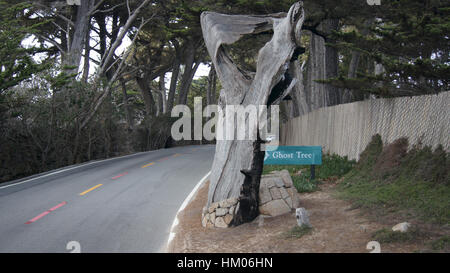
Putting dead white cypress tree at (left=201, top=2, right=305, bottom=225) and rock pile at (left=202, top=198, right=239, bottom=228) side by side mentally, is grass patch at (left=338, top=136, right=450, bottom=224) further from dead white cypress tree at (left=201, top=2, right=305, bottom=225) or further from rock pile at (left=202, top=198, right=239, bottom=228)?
rock pile at (left=202, top=198, right=239, bottom=228)

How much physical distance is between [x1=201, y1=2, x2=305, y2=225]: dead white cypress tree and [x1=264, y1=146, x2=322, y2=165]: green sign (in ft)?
8.68

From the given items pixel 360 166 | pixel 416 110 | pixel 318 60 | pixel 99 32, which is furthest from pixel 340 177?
pixel 99 32

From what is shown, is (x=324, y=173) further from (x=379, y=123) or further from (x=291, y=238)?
(x=291, y=238)

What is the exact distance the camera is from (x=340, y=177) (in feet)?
43.1

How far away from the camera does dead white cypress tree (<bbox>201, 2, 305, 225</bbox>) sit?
9117 mm

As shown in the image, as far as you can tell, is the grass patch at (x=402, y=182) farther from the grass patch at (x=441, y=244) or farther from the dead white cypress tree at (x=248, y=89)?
the dead white cypress tree at (x=248, y=89)

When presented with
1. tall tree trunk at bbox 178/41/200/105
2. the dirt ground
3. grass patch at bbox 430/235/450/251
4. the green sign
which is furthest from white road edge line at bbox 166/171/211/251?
tall tree trunk at bbox 178/41/200/105

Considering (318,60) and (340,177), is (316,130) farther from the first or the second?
(340,177)

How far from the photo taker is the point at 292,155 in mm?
12055

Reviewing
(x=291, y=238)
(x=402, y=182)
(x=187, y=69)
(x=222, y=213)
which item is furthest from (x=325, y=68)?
(x=187, y=69)

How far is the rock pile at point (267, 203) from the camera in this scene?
9.16 metres

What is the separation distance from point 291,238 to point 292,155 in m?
4.73

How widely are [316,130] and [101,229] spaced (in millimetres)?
11691

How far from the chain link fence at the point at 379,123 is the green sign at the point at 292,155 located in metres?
2.07
